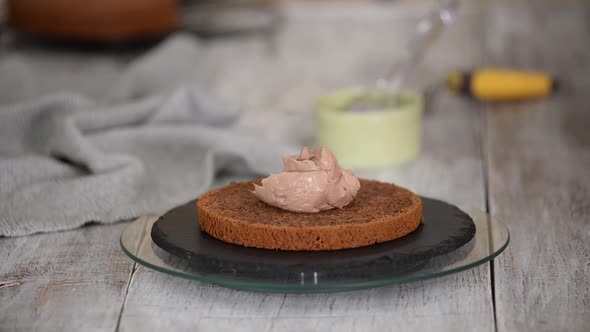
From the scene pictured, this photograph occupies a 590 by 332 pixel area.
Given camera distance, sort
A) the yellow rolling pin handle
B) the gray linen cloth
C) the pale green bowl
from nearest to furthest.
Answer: the gray linen cloth
the pale green bowl
the yellow rolling pin handle

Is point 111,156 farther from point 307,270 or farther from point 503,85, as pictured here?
point 503,85

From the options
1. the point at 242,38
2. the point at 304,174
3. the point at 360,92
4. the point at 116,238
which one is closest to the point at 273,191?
the point at 304,174

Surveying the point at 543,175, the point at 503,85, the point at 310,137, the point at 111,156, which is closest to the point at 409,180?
the point at 543,175

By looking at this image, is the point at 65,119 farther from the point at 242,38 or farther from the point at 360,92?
the point at 242,38

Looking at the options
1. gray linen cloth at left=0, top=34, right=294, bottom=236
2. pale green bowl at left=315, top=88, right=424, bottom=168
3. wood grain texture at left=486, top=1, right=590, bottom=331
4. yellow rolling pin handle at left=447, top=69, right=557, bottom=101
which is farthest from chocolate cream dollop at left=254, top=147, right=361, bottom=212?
yellow rolling pin handle at left=447, top=69, right=557, bottom=101

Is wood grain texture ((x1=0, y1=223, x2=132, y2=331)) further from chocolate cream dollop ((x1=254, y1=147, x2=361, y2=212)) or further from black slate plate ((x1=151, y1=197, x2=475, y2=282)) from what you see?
chocolate cream dollop ((x1=254, y1=147, x2=361, y2=212))

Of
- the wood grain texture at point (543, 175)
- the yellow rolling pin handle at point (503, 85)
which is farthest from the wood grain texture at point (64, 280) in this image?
the yellow rolling pin handle at point (503, 85)

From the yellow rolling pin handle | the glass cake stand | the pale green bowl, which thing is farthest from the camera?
the yellow rolling pin handle
